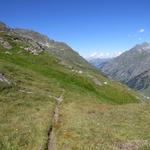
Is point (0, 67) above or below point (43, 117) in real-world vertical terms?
above

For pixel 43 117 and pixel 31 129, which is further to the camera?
pixel 43 117

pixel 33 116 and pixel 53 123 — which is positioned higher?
pixel 33 116

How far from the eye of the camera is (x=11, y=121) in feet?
129

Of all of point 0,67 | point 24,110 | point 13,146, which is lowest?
point 13,146

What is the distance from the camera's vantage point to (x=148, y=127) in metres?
38.1

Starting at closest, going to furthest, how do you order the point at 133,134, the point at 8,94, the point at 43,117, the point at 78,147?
the point at 78,147, the point at 133,134, the point at 43,117, the point at 8,94

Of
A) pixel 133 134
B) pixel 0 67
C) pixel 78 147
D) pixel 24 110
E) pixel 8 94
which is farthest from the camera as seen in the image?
pixel 0 67

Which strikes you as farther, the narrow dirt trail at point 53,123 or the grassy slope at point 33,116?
the grassy slope at point 33,116

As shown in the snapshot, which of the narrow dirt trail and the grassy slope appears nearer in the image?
the narrow dirt trail

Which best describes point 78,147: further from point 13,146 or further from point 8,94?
point 8,94

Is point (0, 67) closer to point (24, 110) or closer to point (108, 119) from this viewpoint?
point (24, 110)

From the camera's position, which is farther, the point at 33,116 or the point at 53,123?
the point at 33,116

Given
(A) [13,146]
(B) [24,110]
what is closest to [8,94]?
(B) [24,110]

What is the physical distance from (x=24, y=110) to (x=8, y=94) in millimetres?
10948
